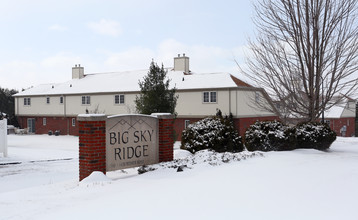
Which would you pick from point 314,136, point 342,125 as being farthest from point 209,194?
point 342,125

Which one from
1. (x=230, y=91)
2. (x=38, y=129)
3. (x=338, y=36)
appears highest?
(x=338, y=36)

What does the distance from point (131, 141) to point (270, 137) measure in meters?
6.68

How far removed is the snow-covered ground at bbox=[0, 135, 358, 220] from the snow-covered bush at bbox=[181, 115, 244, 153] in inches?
137

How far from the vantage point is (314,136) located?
16.6 metres

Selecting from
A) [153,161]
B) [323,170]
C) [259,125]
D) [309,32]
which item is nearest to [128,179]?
[153,161]

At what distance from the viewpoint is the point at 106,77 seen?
1788 inches

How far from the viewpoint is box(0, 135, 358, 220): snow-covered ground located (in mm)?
6215

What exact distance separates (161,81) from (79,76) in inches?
1137

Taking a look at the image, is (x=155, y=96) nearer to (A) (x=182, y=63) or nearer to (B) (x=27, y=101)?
(A) (x=182, y=63)

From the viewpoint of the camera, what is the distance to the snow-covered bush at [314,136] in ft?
54.6

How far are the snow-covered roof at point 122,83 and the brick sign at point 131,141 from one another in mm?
21891

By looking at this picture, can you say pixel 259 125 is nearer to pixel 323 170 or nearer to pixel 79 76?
pixel 323 170

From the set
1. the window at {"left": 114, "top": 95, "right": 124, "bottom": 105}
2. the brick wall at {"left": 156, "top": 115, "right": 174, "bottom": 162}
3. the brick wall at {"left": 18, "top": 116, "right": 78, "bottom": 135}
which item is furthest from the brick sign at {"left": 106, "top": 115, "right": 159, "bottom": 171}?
the brick wall at {"left": 18, "top": 116, "right": 78, "bottom": 135}

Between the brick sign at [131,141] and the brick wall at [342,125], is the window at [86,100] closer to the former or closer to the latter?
the brick wall at [342,125]
